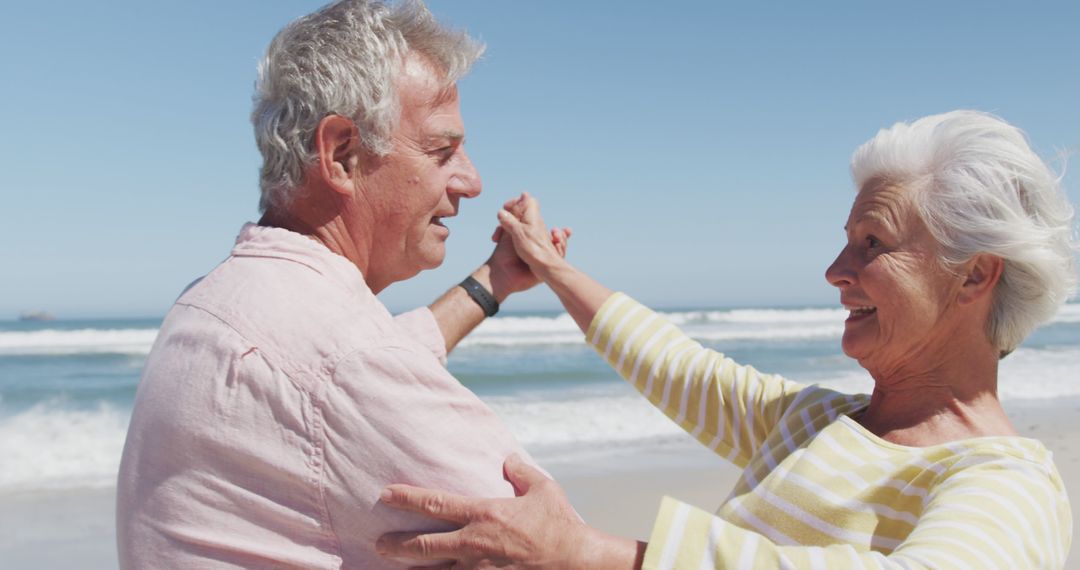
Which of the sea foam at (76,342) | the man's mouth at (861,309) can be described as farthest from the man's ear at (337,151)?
the sea foam at (76,342)

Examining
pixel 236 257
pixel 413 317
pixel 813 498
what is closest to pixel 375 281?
pixel 236 257

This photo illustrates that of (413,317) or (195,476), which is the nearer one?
(195,476)

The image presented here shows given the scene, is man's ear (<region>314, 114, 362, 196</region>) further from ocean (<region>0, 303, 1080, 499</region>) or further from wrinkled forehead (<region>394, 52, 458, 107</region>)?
ocean (<region>0, 303, 1080, 499</region>)

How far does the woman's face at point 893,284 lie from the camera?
2.16m

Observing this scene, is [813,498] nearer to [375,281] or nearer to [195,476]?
[375,281]

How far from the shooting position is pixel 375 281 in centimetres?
205

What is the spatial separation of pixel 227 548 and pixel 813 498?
4.33 feet

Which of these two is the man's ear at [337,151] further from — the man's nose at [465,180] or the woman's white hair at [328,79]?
the man's nose at [465,180]

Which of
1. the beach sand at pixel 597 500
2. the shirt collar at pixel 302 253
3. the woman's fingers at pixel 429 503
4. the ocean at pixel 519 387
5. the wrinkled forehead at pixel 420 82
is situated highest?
the wrinkled forehead at pixel 420 82

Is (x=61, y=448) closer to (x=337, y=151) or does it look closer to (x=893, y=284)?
(x=337, y=151)

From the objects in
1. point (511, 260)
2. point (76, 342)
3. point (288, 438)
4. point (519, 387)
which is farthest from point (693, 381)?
point (76, 342)

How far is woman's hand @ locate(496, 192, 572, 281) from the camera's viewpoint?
3.04m

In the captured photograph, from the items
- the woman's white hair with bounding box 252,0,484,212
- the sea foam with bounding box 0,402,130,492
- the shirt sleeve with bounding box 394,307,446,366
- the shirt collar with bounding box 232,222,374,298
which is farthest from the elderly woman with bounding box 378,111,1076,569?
the sea foam with bounding box 0,402,130,492

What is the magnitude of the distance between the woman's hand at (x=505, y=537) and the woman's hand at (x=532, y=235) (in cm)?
156
